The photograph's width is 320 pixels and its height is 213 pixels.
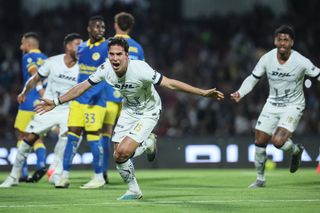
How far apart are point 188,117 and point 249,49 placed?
3.78 m

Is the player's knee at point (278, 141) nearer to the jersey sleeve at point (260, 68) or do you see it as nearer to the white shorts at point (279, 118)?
the white shorts at point (279, 118)

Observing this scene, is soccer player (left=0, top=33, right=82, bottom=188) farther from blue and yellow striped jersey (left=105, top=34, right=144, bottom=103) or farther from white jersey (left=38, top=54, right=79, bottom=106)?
blue and yellow striped jersey (left=105, top=34, right=144, bottom=103)

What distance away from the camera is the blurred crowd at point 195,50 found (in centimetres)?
2291

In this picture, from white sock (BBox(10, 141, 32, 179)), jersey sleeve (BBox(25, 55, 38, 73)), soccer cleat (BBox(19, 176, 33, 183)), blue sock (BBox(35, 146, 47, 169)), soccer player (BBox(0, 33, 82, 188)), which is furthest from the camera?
blue sock (BBox(35, 146, 47, 169))

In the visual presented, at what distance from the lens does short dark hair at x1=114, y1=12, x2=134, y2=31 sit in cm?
1382

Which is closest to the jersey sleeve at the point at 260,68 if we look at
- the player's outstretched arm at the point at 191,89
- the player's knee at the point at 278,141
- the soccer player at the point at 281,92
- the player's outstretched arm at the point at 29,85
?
the soccer player at the point at 281,92

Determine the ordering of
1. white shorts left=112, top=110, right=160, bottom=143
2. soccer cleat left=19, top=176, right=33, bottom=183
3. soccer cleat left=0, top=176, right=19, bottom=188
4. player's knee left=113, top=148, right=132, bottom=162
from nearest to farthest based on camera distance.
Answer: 1. player's knee left=113, top=148, right=132, bottom=162
2. white shorts left=112, top=110, right=160, bottom=143
3. soccer cleat left=0, top=176, right=19, bottom=188
4. soccer cleat left=19, top=176, right=33, bottom=183

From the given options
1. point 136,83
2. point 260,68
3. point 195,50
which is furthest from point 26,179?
point 195,50

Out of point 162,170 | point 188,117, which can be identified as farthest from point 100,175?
point 188,117

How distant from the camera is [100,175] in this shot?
13.2 metres

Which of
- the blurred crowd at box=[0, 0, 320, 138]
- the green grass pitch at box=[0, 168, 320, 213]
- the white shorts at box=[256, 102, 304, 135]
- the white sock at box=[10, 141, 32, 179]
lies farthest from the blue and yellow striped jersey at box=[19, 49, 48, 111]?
the blurred crowd at box=[0, 0, 320, 138]

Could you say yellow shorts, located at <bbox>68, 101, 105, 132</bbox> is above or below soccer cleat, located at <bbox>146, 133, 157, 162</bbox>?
above

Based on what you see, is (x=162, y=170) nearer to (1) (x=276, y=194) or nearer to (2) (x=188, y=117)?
(2) (x=188, y=117)

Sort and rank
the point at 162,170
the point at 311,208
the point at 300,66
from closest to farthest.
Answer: the point at 311,208, the point at 300,66, the point at 162,170
